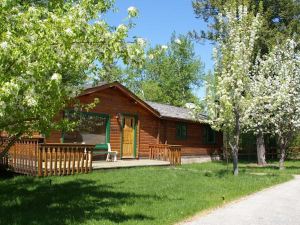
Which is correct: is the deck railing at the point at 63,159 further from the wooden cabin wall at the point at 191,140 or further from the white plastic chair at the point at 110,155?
the wooden cabin wall at the point at 191,140

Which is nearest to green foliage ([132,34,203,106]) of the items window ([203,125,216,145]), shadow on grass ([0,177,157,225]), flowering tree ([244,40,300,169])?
window ([203,125,216,145])

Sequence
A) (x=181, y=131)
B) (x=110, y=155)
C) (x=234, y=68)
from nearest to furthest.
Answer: (x=234, y=68)
(x=110, y=155)
(x=181, y=131)

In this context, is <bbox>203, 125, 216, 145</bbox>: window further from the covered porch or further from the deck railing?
the deck railing

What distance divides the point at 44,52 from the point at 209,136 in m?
28.1

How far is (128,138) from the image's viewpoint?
24.5 m

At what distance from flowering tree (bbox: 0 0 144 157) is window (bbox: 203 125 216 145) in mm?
25056

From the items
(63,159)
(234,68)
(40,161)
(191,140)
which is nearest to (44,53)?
(40,161)

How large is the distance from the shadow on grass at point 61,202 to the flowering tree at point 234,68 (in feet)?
23.6

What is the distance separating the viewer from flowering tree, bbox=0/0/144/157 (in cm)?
628

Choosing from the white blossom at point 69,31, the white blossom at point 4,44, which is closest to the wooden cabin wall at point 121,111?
the white blossom at point 69,31

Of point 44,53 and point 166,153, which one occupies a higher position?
point 44,53

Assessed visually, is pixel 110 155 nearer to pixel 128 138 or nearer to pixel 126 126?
pixel 128 138

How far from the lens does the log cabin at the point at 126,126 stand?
21078 millimetres

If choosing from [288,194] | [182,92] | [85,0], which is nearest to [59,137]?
[288,194]
